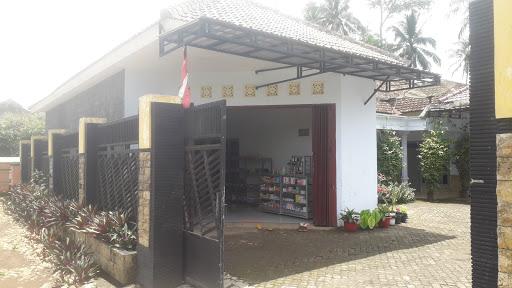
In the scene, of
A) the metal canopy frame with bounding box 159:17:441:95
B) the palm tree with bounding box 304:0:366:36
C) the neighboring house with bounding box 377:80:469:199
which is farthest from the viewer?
the palm tree with bounding box 304:0:366:36

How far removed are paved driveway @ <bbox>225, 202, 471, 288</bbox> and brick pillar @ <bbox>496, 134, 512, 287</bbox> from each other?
272 cm

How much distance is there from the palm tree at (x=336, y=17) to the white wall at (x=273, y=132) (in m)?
19.9

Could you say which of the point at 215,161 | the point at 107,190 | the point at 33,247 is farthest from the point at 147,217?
the point at 33,247

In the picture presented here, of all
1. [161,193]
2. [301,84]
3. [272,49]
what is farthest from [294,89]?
[161,193]

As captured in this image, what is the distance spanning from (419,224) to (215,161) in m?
7.35

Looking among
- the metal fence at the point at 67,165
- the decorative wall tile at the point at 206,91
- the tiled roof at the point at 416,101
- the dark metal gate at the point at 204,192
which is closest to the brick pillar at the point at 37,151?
the metal fence at the point at 67,165

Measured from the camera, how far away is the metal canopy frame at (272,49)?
6422 millimetres

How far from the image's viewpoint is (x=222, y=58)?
8.95 m

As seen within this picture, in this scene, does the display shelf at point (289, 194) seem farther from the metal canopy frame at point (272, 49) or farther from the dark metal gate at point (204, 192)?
the dark metal gate at point (204, 192)

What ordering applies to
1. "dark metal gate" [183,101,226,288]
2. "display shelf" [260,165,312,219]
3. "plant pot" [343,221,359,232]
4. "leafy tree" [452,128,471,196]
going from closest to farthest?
1. "dark metal gate" [183,101,226,288]
2. "plant pot" [343,221,359,232]
3. "display shelf" [260,165,312,219]
4. "leafy tree" [452,128,471,196]

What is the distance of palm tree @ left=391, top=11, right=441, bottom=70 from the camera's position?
31.3 meters

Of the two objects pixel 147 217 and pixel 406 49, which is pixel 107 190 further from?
pixel 406 49

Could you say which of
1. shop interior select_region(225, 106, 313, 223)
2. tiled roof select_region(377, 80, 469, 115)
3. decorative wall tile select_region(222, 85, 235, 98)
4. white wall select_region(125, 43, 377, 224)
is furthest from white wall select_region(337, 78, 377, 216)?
tiled roof select_region(377, 80, 469, 115)

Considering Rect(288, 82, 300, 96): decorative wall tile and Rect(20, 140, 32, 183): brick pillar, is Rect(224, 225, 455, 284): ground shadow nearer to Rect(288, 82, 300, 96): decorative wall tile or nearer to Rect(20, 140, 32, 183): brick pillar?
Rect(288, 82, 300, 96): decorative wall tile
